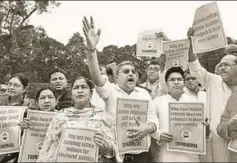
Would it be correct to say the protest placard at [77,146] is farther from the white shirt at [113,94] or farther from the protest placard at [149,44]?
the protest placard at [149,44]

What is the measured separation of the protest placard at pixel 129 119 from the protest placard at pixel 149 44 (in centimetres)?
217

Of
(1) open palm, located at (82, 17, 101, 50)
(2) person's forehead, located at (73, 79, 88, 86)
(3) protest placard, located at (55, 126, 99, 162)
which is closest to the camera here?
(3) protest placard, located at (55, 126, 99, 162)

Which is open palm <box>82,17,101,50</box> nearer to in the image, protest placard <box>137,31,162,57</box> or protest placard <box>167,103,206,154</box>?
protest placard <box>167,103,206,154</box>

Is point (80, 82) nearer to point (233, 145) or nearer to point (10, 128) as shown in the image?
point (10, 128)

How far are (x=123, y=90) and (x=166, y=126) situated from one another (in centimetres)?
68

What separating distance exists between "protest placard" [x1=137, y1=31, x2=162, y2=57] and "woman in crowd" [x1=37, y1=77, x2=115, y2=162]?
8.15 feet

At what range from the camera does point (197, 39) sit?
543 cm

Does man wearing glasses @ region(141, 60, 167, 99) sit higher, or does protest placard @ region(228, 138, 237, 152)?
man wearing glasses @ region(141, 60, 167, 99)

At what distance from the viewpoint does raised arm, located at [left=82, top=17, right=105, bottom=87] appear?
4779mm

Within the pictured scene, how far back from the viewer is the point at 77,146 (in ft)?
14.2

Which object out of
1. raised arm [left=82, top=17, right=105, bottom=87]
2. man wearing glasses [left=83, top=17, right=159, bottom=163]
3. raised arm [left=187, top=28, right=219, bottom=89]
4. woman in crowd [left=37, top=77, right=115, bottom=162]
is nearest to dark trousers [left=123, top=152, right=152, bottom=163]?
man wearing glasses [left=83, top=17, right=159, bottom=163]

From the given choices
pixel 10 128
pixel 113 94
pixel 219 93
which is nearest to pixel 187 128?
pixel 219 93

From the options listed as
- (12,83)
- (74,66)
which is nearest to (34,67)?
(74,66)

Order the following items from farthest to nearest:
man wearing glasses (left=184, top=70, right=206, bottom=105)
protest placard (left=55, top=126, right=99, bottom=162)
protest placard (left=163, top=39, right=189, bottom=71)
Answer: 1. protest placard (left=163, top=39, right=189, bottom=71)
2. man wearing glasses (left=184, top=70, right=206, bottom=105)
3. protest placard (left=55, top=126, right=99, bottom=162)
